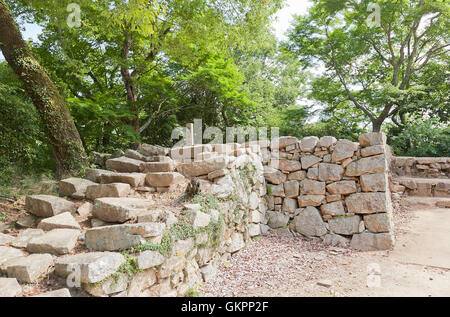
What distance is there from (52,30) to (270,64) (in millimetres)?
11330

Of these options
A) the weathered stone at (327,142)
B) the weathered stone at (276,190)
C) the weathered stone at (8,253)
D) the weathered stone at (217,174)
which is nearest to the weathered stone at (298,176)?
the weathered stone at (276,190)

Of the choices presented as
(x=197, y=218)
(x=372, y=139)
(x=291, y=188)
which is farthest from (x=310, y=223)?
(x=197, y=218)

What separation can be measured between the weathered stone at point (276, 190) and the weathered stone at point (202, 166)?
5.09 ft

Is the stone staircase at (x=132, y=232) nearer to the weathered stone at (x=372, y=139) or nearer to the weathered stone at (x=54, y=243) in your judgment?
the weathered stone at (x=54, y=243)


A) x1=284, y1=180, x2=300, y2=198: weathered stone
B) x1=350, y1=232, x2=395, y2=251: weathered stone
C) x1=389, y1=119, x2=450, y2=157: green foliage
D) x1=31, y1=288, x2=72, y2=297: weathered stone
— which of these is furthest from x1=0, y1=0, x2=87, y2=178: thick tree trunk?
x1=389, y1=119, x2=450, y2=157: green foliage

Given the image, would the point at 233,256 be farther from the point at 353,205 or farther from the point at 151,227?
the point at 353,205

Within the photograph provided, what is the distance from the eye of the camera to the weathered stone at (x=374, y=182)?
4.27 m

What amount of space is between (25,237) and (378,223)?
15.4 ft

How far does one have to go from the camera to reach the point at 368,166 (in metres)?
4.38

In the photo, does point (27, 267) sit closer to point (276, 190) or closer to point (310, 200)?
point (276, 190)

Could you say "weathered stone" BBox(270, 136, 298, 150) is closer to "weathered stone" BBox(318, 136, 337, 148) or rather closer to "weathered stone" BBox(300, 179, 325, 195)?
"weathered stone" BBox(318, 136, 337, 148)

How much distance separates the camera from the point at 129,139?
7027mm

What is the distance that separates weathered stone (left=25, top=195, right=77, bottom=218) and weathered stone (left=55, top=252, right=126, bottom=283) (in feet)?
3.38
